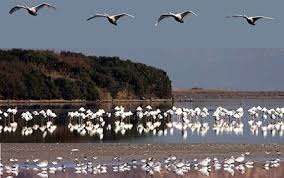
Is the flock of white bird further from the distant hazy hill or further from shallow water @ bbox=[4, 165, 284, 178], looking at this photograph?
the distant hazy hill

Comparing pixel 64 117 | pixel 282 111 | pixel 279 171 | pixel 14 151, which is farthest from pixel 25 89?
pixel 279 171

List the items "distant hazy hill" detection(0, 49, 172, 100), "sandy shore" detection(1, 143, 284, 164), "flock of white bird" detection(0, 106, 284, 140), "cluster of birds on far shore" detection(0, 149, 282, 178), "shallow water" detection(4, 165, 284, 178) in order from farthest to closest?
"distant hazy hill" detection(0, 49, 172, 100) → "flock of white bird" detection(0, 106, 284, 140) → "sandy shore" detection(1, 143, 284, 164) → "cluster of birds on far shore" detection(0, 149, 282, 178) → "shallow water" detection(4, 165, 284, 178)

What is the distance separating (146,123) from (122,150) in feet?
58.5

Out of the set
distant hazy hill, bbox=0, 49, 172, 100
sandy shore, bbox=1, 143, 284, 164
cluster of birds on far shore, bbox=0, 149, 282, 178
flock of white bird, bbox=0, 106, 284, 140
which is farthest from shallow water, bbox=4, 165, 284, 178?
distant hazy hill, bbox=0, 49, 172, 100

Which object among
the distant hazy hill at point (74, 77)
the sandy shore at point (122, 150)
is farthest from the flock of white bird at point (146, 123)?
the distant hazy hill at point (74, 77)

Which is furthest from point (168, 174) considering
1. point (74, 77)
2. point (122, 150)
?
point (74, 77)

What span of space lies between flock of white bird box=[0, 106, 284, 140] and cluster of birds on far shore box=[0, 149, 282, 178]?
10.9 m

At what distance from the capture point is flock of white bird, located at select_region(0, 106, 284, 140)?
1738 inches

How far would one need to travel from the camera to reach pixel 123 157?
3048 centimetres

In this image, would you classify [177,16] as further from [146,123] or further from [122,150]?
[146,123]

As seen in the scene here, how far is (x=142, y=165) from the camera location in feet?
90.4

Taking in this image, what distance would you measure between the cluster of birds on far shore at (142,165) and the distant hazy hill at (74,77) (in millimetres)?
48783

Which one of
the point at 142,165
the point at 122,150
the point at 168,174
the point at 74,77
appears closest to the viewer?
the point at 168,174

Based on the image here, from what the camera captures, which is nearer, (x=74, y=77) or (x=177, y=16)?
(x=177, y=16)
